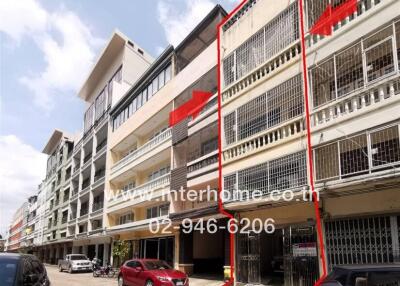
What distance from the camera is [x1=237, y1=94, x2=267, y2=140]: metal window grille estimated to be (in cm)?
1595

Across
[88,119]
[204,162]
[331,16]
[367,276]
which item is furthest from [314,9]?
[88,119]

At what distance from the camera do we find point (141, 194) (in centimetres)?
2775

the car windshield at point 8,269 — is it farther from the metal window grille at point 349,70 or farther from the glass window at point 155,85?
the glass window at point 155,85

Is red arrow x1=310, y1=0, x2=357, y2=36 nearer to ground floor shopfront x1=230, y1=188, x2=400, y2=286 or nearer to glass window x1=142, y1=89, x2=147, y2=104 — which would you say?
ground floor shopfront x1=230, y1=188, x2=400, y2=286

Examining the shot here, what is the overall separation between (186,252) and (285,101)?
1135 centimetres

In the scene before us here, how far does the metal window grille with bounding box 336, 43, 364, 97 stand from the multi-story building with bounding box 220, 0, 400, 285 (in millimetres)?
33

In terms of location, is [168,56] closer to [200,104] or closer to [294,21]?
[200,104]

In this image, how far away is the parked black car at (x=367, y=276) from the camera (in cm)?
611

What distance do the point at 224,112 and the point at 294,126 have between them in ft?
16.6

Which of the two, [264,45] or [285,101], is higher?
[264,45]

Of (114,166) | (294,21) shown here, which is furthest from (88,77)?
(294,21)

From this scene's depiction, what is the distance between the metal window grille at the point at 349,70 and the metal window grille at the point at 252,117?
10.7ft

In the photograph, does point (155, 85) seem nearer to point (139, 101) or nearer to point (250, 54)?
point (139, 101)

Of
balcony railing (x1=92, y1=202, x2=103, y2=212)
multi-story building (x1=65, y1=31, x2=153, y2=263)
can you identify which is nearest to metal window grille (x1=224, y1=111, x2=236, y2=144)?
multi-story building (x1=65, y1=31, x2=153, y2=263)
